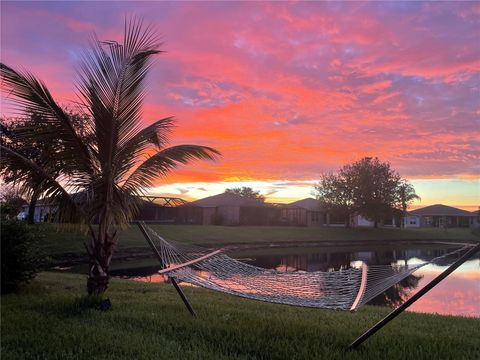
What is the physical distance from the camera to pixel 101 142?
5.90 metres

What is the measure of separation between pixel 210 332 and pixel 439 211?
188ft

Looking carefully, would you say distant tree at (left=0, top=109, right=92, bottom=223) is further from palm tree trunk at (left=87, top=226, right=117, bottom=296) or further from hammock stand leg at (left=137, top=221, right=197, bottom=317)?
hammock stand leg at (left=137, top=221, right=197, bottom=317)

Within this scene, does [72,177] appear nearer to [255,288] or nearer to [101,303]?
[101,303]

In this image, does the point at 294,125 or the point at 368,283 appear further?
the point at 294,125

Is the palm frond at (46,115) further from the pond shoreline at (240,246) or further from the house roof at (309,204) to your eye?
the house roof at (309,204)

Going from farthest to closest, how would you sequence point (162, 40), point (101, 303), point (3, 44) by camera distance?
point (3, 44) → point (162, 40) → point (101, 303)

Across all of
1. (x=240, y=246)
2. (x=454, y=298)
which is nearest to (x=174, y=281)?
(x=454, y=298)

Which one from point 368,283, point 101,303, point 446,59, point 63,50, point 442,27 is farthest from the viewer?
point 446,59

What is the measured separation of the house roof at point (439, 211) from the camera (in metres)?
54.9

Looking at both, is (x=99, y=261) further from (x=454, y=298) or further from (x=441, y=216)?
(x=441, y=216)

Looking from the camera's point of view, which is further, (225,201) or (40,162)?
(225,201)

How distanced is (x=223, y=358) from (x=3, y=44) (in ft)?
21.8

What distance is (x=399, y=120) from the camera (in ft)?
39.6

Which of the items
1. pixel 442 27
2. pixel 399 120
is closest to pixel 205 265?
pixel 442 27
